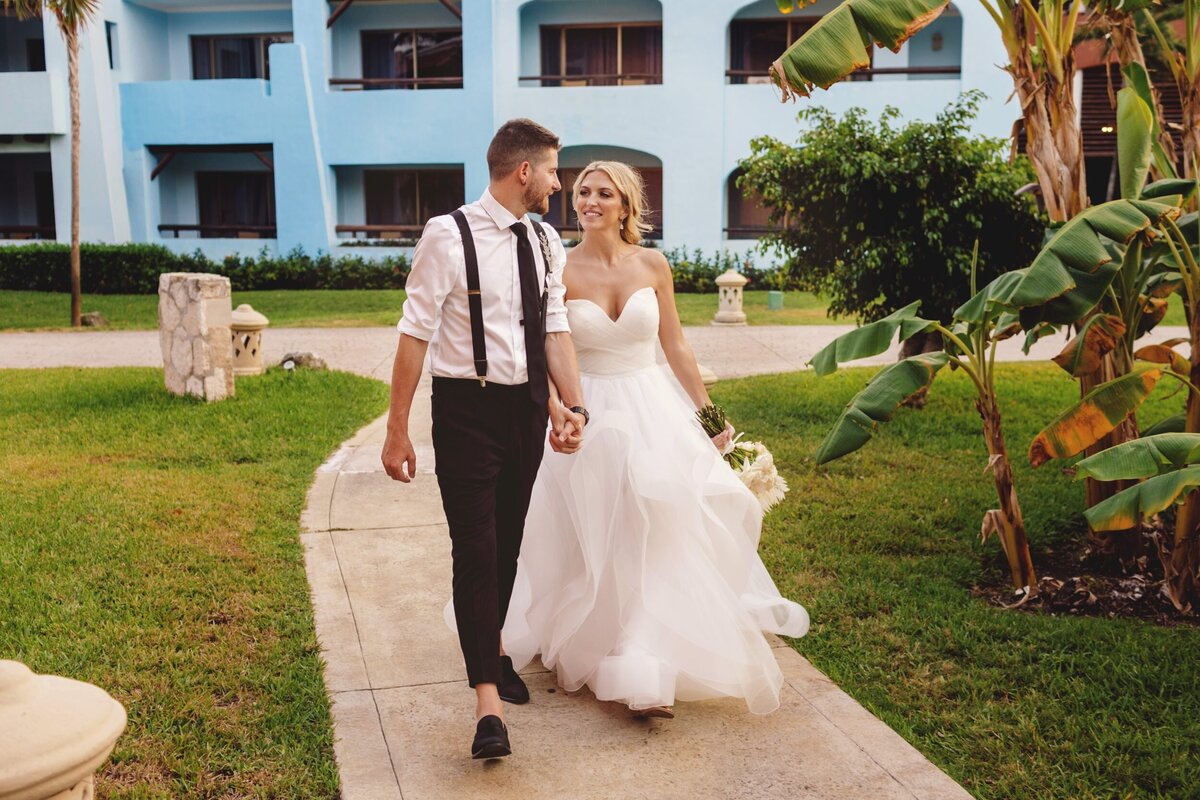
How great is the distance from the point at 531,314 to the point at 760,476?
1.34m

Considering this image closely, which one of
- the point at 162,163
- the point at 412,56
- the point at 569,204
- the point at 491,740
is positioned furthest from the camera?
the point at 412,56

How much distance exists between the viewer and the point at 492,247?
4184 millimetres

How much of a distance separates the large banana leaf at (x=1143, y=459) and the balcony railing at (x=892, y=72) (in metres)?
19.9

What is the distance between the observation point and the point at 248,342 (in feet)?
40.1

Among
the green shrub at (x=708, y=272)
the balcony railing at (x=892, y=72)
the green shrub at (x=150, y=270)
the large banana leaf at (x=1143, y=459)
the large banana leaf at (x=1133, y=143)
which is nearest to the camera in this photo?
the large banana leaf at (x=1143, y=459)

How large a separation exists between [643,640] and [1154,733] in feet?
6.31

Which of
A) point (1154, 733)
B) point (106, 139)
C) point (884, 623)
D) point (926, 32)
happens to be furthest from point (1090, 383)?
point (106, 139)

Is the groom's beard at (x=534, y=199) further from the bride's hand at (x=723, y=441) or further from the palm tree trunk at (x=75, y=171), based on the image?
the palm tree trunk at (x=75, y=171)

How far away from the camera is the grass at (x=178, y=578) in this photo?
4.14 metres

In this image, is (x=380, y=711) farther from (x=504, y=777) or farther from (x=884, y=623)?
(x=884, y=623)

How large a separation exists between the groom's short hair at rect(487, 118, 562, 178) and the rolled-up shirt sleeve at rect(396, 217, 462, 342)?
313 millimetres

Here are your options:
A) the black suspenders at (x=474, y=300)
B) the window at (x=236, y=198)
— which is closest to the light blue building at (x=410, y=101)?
the window at (x=236, y=198)

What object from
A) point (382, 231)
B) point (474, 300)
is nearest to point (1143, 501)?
point (474, 300)

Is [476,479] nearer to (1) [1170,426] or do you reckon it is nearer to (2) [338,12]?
(1) [1170,426]
